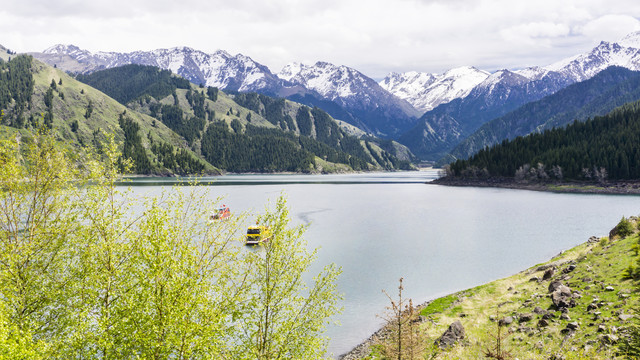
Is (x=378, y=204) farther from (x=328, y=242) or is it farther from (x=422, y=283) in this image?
(x=422, y=283)

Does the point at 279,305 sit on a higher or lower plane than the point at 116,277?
lower

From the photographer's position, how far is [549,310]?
27812 millimetres

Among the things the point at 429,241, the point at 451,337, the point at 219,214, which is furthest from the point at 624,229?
the point at 219,214

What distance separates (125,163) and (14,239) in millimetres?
9939

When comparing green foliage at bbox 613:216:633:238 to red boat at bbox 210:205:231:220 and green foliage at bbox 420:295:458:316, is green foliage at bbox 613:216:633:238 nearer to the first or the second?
green foliage at bbox 420:295:458:316

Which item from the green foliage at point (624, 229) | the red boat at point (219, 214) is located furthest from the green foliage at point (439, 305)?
the red boat at point (219, 214)

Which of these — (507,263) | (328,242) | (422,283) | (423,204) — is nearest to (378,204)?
(423,204)

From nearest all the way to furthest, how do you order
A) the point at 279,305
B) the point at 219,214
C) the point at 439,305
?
the point at 279,305 < the point at 219,214 < the point at 439,305

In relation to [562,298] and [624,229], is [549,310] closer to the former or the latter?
[562,298]

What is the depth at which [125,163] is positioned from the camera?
21.0 meters

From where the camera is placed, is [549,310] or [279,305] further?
[549,310]

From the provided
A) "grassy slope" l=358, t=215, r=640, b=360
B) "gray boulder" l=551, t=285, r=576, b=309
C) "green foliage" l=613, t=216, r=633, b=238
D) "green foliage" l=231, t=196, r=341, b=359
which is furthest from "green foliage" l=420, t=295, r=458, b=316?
"green foliage" l=613, t=216, r=633, b=238

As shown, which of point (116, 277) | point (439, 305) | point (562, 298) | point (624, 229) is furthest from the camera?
point (624, 229)

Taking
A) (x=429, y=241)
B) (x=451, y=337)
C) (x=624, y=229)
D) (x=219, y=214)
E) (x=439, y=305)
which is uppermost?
(x=219, y=214)
